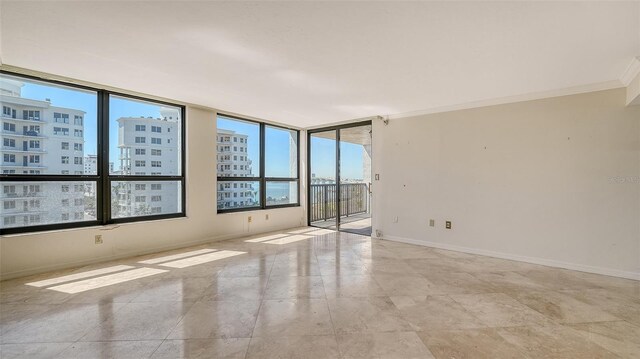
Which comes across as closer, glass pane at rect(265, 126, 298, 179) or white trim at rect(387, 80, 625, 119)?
white trim at rect(387, 80, 625, 119)

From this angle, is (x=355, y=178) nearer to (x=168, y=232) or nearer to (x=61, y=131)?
(x=168, y=232)

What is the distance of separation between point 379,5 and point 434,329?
2.46 meters

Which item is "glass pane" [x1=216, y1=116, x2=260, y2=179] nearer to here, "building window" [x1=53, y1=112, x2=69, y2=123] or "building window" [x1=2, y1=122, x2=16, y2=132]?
"building window" [x1=53, y1=112, x2=69, y2=123]

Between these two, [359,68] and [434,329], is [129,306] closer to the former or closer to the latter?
[434,329]

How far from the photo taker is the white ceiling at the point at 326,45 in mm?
1934

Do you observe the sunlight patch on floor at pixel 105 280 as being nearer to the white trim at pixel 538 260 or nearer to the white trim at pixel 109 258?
the white trim at pixel 109 258

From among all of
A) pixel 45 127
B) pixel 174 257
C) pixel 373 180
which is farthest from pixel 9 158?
pixel 373 180

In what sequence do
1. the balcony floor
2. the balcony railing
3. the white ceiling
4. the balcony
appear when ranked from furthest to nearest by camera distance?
the balcony railing, the balcony, the balcony floor, the white ceiling

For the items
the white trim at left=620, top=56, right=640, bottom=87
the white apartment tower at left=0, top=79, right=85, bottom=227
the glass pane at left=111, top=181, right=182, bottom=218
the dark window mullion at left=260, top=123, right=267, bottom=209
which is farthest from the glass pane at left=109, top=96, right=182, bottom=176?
the white trim at left=620, top=56, right=640, bottom=87

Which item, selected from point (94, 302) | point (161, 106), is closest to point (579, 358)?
point (94, 302)

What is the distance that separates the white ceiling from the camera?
1.93 metres

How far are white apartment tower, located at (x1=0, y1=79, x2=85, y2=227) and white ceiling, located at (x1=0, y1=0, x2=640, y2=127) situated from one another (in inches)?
20.8

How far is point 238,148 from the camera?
5.31 m

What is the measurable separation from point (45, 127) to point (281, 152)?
12.5 ft
